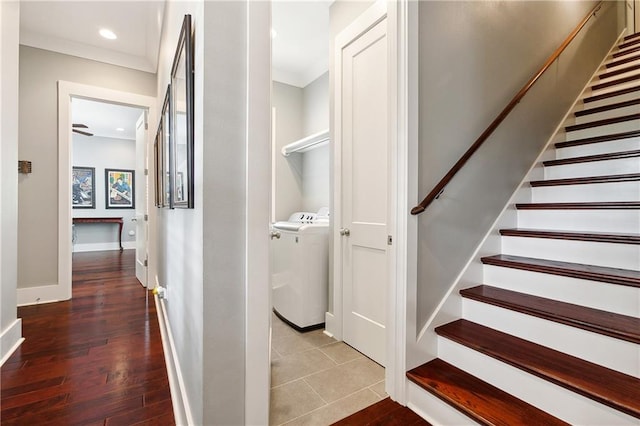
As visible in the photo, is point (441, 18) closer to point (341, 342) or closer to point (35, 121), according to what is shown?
point (341, 342)

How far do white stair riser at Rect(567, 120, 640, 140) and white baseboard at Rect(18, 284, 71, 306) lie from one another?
5.28 m

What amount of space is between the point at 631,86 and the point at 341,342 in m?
3.29

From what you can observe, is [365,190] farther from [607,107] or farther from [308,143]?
[607,107]

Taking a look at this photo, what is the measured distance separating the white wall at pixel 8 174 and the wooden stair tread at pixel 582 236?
3.48 m

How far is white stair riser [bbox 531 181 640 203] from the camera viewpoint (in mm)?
1835

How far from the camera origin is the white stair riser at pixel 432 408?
1.29 metres

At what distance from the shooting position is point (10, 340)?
2100 millimetres

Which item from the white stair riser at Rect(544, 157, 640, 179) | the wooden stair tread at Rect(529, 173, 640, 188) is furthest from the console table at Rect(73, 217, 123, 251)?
the white stair riser at Rect(544, 157, 640, 179)

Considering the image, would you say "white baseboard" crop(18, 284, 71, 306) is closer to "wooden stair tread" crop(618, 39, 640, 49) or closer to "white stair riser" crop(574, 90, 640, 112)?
"white stair riser" crop(574, 90, 640, 112)

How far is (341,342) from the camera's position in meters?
2.25

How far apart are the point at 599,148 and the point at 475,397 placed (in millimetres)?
2166

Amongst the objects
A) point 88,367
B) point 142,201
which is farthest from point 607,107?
point 142,201

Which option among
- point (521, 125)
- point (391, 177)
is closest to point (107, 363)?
point (391, 177)

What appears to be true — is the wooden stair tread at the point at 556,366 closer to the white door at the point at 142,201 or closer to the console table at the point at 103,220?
the white door at the point at 142,201
